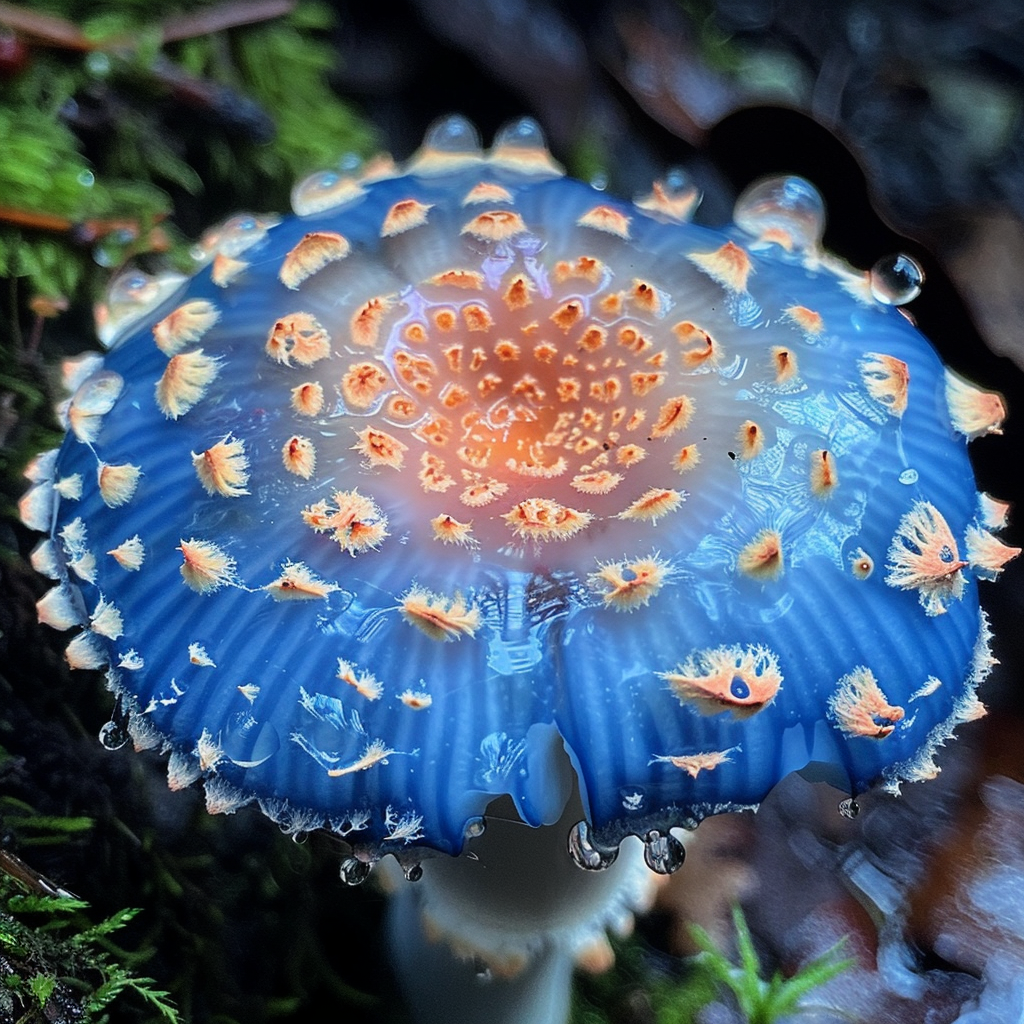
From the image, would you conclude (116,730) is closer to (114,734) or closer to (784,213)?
(114,734)

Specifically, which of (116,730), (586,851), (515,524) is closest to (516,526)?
(515,524)

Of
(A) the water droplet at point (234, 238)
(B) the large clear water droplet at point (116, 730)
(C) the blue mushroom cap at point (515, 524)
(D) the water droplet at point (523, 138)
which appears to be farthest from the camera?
(D) the water droplet at point (523, 138)

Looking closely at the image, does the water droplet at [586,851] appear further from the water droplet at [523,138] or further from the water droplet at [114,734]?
the water droplet at [523,138]

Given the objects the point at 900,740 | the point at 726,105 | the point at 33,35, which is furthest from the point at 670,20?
the point at 900,740

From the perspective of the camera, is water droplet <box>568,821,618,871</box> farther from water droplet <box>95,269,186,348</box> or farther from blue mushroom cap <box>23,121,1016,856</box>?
water droplet <box>95,269,186,348</box>

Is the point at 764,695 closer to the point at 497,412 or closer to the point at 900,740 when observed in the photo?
the point at 900,740

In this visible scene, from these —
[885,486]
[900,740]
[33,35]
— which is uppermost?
[885,486]

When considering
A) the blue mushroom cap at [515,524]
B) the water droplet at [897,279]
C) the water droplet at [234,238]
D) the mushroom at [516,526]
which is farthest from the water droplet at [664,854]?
the water droplet at [234,238]
